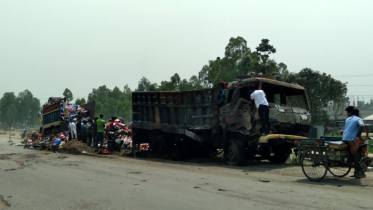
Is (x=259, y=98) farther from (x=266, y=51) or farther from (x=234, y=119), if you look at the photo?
(x=266, y=51)

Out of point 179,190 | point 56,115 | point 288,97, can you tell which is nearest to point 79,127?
point 56,115

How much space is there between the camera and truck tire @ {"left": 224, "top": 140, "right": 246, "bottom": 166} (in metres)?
10.1

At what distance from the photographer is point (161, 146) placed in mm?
13359

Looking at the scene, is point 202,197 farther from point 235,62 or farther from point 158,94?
point 235,62

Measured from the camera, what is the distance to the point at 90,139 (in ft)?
58.8

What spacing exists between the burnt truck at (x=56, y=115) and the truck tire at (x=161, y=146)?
6.39 m

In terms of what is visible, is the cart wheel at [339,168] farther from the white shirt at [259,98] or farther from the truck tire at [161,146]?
the truck tire at [161,146]

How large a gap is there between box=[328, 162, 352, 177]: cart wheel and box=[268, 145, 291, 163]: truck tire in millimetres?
2813

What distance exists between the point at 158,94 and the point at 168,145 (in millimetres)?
1920

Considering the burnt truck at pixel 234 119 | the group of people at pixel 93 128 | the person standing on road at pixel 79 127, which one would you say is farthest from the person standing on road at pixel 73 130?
the burnt truck at pixel 234 119

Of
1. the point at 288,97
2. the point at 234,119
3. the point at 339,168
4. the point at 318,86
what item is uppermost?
the point at 318,86

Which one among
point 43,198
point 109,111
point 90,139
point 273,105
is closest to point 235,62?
point 90,139

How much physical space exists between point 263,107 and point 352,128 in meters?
2.52

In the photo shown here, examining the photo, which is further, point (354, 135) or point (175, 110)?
point (175, 110)
